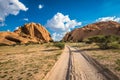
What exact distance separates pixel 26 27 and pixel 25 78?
130m

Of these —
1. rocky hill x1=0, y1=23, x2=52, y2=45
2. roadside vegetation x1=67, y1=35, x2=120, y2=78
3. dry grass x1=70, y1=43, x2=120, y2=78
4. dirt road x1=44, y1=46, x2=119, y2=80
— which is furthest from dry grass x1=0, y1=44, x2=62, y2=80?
rocky hill x1=0, y1=23, x2=52, y2=45

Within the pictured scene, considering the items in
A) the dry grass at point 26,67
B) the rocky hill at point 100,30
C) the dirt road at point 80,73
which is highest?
the rocky hill at point 100,30

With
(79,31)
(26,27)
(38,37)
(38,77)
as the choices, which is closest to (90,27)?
(79,31)

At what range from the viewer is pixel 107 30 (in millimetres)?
129000

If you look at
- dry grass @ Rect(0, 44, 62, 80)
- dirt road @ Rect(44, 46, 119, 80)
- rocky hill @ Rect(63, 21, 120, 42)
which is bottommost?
dirt road @ Rect(44, 46, 119, 80)

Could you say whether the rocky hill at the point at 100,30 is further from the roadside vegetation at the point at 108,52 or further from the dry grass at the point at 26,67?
the dry grass at the point at 26,67

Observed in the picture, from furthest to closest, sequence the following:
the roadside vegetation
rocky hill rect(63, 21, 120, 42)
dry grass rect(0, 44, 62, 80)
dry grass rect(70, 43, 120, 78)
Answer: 1. rocky hill rect(63, 21, 120, 42)
2. the roadside vegetation
3. dry grass rect(70, 43, 120, 78)
4. dry grass rect(0, 44, 62, 80)

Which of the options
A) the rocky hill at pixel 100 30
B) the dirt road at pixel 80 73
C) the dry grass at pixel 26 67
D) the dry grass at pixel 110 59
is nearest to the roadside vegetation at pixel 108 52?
the dry grass at pixel 110 59

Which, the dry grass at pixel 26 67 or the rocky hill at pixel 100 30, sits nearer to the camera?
the dry grass at pixel 26 67

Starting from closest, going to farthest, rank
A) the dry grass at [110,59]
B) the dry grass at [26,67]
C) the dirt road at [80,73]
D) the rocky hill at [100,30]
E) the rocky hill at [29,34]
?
the dirt road at [80,73], the dry grass at [26,67], the dry grass at [110,59], the rocky hill at [29,34], the rocky hill at [100,30]

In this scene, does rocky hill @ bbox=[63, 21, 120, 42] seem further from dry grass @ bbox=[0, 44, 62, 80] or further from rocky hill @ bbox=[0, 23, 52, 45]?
dry grass @ bbox=[0, 44, 62, 80]

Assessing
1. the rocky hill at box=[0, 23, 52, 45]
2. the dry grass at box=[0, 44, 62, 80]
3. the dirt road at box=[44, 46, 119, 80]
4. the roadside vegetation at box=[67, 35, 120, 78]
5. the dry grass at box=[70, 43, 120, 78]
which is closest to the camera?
the dirt road at box=[44, 46, 119, 80]

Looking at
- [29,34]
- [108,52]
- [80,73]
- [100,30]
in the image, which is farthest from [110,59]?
[29,34]

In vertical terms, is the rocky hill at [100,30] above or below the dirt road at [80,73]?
above
